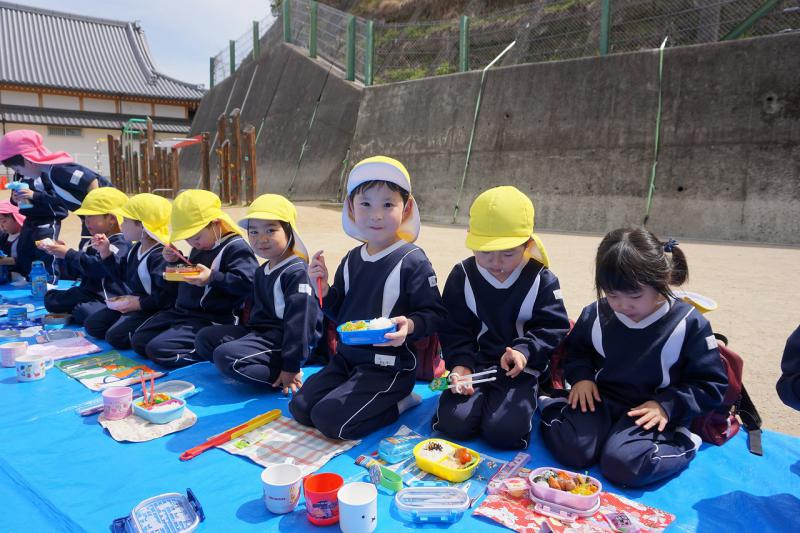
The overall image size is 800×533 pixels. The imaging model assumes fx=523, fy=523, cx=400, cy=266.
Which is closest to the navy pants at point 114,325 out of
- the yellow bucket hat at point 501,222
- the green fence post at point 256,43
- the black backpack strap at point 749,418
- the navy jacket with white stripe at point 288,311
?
the navy jacket with white stripe at point 288,311

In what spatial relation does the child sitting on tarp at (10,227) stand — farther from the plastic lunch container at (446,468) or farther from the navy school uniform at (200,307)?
the plastic lunch container at (446,468)

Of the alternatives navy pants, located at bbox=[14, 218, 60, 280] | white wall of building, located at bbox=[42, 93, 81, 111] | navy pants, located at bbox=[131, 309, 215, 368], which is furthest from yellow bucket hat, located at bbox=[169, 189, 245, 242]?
white wall of building, located at bbox=[42, 93, 81, 111]

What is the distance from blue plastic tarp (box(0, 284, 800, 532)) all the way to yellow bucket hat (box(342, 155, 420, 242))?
103 cm

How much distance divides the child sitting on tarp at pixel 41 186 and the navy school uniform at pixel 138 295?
181 cm

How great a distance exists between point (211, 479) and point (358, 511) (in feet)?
2.54

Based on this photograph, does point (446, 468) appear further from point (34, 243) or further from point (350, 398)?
point (34, 243)

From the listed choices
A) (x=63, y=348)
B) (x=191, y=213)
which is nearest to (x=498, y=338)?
(x=191, y=213)

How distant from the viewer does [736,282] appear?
17.9 ft

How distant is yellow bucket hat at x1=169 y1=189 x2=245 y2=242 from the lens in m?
3.59

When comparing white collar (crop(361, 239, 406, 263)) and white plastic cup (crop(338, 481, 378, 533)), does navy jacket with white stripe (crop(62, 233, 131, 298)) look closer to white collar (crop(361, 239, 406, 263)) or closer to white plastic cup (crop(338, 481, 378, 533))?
white collar (crop(361, 239, 406, 263))

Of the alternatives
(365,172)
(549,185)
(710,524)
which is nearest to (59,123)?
(549,185)

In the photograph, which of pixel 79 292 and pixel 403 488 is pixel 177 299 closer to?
pixel 79 292

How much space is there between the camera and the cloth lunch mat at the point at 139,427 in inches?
102

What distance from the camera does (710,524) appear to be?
1953mm
